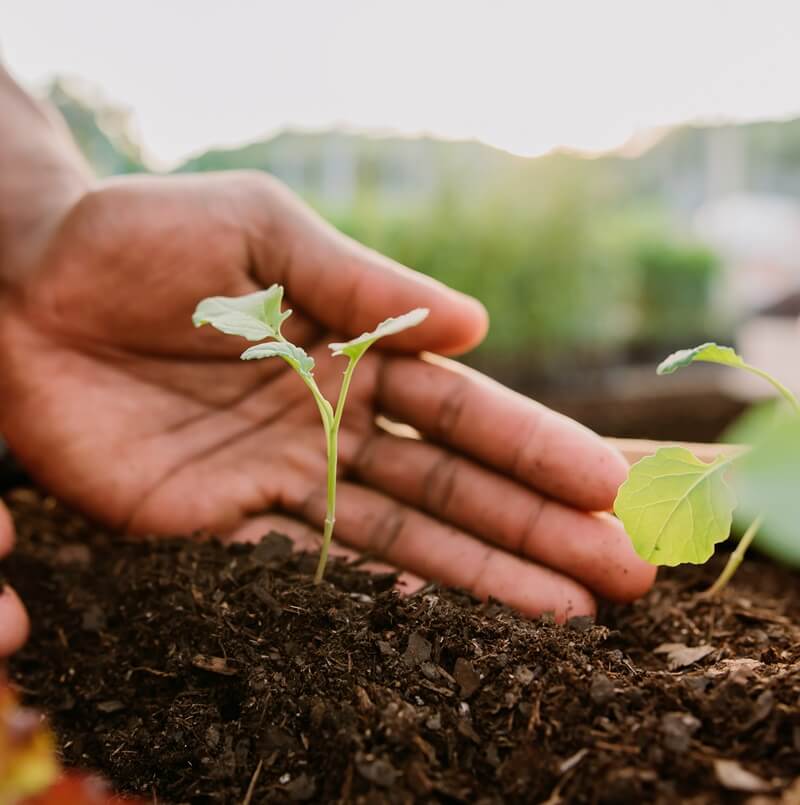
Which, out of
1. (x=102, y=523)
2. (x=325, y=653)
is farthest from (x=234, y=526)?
(x=325, y=653)

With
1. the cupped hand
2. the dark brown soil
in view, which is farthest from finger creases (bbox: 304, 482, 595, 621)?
the dark brown soil

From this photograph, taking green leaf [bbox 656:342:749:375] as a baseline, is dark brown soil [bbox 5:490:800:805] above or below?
below

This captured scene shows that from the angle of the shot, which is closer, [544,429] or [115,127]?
[544,429]

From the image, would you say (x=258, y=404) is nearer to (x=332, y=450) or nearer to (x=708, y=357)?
(x=332, y=450)

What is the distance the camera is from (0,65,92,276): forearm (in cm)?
213

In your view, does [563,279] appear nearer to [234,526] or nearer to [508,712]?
[234,526]

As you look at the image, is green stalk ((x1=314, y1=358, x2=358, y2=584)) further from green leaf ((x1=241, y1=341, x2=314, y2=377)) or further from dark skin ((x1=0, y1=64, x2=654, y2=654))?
dark skin ((x1=0, y1=64, x2=654, y2=654))

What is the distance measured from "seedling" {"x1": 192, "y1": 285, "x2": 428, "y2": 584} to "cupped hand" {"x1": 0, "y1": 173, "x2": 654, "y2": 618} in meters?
0.42

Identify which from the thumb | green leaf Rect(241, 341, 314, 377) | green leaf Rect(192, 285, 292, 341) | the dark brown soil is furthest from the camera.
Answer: the thumb

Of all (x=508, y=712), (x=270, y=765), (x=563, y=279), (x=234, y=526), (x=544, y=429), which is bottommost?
(x=563, y=279)

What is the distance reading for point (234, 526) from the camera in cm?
184

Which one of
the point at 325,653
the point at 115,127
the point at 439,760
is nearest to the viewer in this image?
the point at 439,760

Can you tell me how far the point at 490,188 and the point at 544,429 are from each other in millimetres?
6238

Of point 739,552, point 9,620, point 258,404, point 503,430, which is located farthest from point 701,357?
point 9,620
